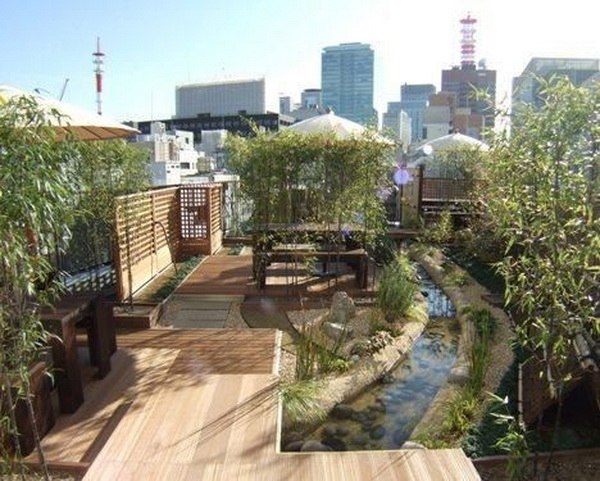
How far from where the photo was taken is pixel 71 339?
11.0 ft

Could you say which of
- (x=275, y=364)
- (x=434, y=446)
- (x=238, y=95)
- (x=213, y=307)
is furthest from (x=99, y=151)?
(x=238, y=95)

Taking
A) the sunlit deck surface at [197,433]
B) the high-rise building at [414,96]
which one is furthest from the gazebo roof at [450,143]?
the high-rise building at [414,96]

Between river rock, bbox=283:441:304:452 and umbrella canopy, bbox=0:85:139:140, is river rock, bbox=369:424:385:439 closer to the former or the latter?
river rock, bbox=283:441:304:452

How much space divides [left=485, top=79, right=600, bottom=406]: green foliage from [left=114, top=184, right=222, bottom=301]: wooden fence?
430 cm

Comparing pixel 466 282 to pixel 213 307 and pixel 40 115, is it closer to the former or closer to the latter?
pixel 213 307

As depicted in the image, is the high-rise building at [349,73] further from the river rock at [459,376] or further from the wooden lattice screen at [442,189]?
the river rock at [459,376]

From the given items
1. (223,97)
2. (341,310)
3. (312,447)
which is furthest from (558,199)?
(223,97)

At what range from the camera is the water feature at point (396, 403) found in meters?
3.70

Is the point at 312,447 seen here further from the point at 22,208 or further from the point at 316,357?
the point at 22,208

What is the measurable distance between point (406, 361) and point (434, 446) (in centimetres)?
184

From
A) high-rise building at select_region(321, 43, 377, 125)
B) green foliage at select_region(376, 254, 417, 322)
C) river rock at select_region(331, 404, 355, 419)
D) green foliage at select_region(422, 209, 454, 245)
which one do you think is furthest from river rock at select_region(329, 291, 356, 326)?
high-rise building at select_region(321, 43, 377, 125)

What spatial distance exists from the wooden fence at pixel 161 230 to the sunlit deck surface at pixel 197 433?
1.79 m

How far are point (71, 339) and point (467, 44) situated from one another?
93406mm

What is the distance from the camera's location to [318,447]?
337cm
